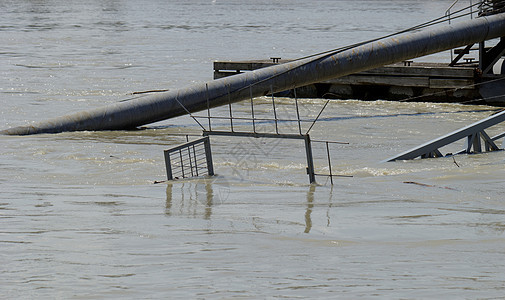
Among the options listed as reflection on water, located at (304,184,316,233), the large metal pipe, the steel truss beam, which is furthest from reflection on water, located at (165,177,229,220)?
the large metal pipe

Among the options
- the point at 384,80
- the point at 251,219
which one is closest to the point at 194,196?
the point at 251,219

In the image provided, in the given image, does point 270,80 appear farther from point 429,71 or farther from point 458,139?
point 458,139

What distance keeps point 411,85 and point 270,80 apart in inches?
236

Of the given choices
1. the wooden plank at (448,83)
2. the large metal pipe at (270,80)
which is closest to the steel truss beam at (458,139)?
the large metal pipe at (270,80)

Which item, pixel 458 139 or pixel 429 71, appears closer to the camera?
pixel 458 139

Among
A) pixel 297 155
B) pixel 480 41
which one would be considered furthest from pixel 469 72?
pixel 297 155

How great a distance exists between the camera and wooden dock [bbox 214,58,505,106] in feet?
82.0

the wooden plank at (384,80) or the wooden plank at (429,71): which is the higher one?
the wooden plank at (429,71)

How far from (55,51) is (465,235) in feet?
132

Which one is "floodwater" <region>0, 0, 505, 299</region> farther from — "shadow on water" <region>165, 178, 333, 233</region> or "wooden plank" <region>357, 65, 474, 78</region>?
"wooden plank" <region>357, 65, 474, 78</region>

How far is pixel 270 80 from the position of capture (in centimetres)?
2139

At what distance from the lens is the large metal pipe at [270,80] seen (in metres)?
19.9

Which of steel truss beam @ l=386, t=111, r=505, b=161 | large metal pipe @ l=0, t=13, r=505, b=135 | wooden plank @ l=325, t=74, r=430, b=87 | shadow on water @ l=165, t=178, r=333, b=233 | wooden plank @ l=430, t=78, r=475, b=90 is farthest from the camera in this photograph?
wooden plank @ l=325, t=74, r=430, b=87

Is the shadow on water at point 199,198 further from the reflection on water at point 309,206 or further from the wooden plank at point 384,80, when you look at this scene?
the wooden plank at point 384,80
